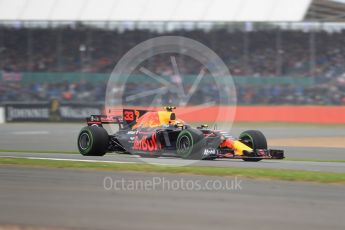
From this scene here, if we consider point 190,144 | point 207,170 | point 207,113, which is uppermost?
point 207,113

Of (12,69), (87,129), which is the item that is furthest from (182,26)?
(87,129)

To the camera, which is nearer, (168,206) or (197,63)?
(168,206)

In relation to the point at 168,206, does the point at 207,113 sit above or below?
above

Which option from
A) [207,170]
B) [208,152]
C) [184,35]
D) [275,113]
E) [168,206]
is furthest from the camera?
[184,35]

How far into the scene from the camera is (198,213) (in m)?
8.31

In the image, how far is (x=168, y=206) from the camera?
29.0ft

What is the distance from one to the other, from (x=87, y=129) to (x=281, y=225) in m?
10.2

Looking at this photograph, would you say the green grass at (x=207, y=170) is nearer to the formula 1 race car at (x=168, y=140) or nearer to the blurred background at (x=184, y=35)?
the formula 1 race car at (x=168, y=140)

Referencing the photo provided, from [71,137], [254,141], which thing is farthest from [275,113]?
[254,141]

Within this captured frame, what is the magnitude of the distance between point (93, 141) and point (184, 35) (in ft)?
75.0

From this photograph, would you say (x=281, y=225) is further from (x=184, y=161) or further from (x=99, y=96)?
(x=99, y=96)

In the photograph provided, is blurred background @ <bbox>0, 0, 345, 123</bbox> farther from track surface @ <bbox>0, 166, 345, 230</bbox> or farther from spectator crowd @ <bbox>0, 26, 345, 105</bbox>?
track surface @ <bbox>0, 166, 345, 230</bbox>

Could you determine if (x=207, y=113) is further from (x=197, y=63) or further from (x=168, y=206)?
(x=168, y=206)

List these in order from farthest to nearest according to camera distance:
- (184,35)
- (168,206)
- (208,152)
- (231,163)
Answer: (184,35) < (208,152) < (231,163) < (168,206)
